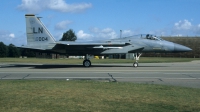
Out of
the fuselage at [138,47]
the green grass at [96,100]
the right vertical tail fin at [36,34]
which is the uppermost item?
the right vertical tail fin at [36,34]

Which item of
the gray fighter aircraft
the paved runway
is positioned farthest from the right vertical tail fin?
the paved runway

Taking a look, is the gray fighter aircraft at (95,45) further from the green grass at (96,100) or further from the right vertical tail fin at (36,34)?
the green grass at (96,100)

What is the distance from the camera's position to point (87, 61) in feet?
84.3

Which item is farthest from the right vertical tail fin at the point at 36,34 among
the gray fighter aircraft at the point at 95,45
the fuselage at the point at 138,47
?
the fuselage at the point at 138,47

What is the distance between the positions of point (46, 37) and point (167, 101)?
19.2 metres

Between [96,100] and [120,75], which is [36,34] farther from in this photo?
[96,100]

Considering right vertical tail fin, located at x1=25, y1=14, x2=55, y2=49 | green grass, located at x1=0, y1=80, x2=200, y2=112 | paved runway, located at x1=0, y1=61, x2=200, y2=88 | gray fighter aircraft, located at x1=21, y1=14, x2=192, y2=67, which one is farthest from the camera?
right vertical tail fin, located at x1=25, y1=14, x2=55, y2=49

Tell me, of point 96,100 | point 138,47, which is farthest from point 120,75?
point 138,47

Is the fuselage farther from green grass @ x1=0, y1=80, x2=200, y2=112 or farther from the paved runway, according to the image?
green grass @ x1=0, y1=80, x2=200, y2=112

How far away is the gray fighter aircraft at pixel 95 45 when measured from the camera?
82.2 ft

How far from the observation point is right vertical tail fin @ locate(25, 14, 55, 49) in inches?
998

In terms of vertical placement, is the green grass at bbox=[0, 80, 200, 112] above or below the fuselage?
below

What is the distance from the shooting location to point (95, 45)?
2480 cm

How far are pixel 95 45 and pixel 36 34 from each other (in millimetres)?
5366
